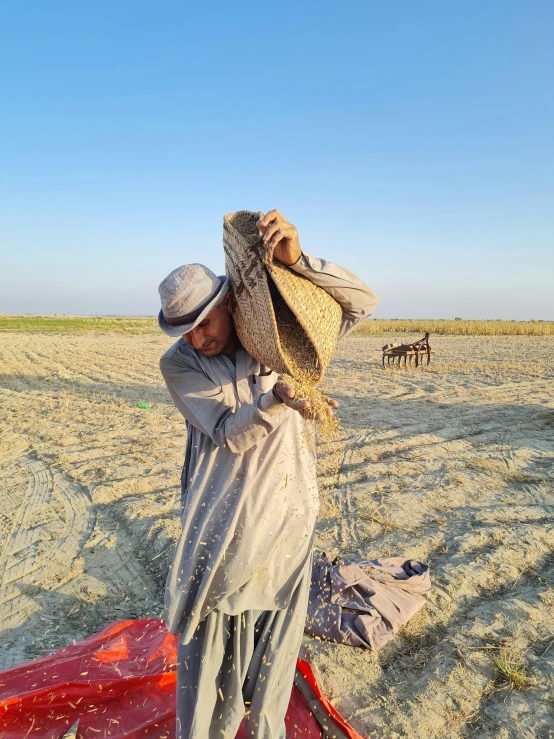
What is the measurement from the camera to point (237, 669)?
1.90 meters

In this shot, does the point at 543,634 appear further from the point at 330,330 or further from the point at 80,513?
the point at 80,513

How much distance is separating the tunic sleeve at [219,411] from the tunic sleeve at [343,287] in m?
0.48

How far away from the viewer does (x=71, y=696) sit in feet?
8.09

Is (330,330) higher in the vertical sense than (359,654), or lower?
higher

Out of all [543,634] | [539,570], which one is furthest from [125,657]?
[539,570]

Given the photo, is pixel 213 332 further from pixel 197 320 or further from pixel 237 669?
pixel 237 669

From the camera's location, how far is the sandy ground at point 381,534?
2600 mm

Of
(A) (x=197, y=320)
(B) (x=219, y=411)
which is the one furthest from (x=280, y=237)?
(B) (x=219, y=411)

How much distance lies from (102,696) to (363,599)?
157 centimetres

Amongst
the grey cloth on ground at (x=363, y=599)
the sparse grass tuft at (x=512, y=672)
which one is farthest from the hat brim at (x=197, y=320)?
the sparse grass tuft at (x=512, y=672)

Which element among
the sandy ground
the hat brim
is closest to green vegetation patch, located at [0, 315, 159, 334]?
the sandy ground

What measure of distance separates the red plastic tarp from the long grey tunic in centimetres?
93

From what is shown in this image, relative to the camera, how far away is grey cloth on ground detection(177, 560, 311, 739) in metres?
1.88

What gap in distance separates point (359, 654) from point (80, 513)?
9.74 feet
